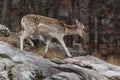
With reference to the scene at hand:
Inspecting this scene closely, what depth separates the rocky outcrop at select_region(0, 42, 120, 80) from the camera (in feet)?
42.8

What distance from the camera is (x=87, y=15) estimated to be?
25.7 m

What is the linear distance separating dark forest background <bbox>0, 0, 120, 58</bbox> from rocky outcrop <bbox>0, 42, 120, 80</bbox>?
906cm

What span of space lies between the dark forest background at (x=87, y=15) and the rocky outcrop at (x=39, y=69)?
29.7ft

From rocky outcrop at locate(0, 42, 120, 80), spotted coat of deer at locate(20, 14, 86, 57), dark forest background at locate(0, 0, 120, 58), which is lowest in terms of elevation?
dark forest background at locate(0, 0, 120, 58)

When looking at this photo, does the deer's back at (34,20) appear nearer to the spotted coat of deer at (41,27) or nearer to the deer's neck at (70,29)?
the spotted coat of deer at (41,27)

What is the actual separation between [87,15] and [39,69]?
486 inches

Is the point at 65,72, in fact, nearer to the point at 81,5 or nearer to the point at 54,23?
the point at 54,23

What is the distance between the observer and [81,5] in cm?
2581

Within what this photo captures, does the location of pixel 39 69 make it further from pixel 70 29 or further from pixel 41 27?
pixel 70 29

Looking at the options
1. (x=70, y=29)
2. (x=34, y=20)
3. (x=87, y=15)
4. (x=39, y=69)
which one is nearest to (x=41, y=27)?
(x=34, y=20)

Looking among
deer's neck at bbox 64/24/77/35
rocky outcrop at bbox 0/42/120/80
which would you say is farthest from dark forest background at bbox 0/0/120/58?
rocky outcrop at bbox 0/42/120/80

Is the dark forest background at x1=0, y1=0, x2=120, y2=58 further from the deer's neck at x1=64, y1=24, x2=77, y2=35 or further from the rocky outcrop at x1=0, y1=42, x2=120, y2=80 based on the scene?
the rocky outcrop at x1=0, y1=42, x2=120, y2=80

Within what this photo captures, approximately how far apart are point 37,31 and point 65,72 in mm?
3274

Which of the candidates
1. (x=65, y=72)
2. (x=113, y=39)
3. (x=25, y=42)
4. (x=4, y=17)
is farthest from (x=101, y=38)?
(x=65, y=72)
